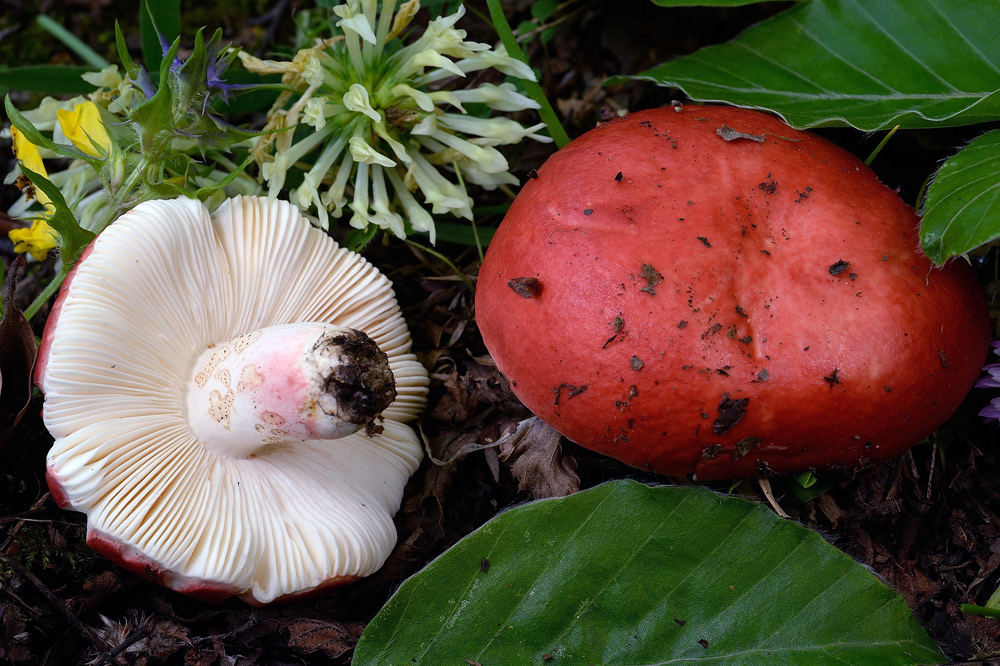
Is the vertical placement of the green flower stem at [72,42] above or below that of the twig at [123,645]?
above

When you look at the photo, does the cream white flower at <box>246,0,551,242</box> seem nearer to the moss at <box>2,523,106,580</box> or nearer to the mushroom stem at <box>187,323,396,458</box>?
the mushroom stem at <box>187,323,396,458</box>

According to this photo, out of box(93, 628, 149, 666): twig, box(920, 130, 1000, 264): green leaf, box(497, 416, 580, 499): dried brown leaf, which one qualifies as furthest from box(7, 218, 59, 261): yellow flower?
box(920, 130, 1000, 264): green leaf

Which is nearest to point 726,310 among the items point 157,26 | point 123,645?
point 123,645

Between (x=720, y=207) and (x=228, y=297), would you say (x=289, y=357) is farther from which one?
(x=720, y=207)

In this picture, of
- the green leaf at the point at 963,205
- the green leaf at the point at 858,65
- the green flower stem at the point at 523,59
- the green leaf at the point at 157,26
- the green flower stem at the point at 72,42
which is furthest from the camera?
the green flower stem at the point at 72,42

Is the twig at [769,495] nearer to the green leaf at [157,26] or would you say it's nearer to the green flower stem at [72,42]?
the green leaf at [157,26]

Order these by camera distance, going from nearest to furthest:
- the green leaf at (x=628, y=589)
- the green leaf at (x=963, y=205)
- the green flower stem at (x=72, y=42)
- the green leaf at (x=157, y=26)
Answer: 1. the green leaf at (x=963, y=205)
2. the green leaf at (x=628, y=589)
3. the green leaf at (x=157, y=26)
4. the green flower stem at (x=72, y=42)

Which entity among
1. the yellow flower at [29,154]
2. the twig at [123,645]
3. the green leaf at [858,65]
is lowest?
the twig at [123,645]

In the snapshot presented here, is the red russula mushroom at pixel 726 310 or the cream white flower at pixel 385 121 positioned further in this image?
the cream white flower at pixel 385 121

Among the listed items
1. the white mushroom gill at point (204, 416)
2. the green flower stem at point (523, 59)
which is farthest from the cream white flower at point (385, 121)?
the white mushroom gill at point (204, 416)
